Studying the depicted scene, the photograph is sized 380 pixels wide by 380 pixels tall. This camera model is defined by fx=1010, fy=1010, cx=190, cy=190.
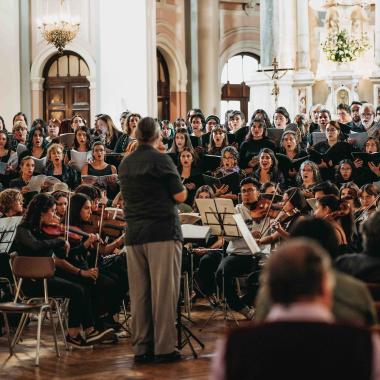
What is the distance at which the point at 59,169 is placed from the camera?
32.3ft

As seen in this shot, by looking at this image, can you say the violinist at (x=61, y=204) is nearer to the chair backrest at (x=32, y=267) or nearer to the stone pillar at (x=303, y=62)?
the chair backrest at (x=32, y=267)

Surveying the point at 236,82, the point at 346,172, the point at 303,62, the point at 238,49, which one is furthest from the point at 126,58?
the point at 236,82

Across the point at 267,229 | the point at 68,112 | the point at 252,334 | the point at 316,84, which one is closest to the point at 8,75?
the point at 68,112

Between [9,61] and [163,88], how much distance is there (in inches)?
216

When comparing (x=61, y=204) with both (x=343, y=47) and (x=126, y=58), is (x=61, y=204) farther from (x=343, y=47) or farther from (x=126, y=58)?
(x=343, y=47)

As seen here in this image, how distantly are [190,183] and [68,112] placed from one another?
421 inches

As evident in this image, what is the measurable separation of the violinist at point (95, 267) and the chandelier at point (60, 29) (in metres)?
9.90

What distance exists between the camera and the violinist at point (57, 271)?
697 centimetres

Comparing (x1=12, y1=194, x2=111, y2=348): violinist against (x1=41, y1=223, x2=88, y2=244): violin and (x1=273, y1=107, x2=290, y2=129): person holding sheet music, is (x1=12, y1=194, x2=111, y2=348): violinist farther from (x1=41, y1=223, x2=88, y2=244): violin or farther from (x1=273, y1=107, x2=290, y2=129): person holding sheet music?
(x1=273, y1=107, x2=290, y2=129): person holding sheet music

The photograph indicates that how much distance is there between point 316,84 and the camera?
69.0ft

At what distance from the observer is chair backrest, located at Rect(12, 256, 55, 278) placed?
21.8 ft

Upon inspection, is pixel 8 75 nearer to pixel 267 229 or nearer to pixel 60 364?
pixel 267 229

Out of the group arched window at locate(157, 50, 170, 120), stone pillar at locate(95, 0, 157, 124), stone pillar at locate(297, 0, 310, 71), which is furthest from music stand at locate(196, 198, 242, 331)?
arched window at locate(157, 50, 170, 120)

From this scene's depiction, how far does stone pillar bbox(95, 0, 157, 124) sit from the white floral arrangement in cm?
510
